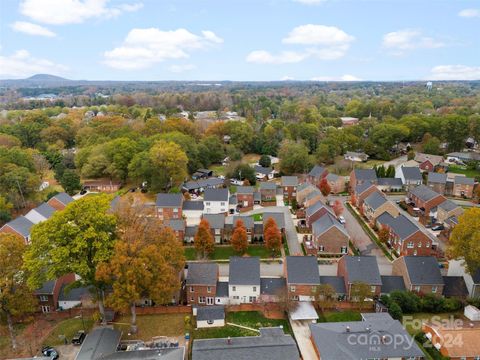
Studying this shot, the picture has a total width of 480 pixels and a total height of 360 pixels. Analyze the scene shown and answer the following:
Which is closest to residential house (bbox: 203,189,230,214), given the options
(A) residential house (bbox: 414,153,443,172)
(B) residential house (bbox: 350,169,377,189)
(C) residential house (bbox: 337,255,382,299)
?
(C) residential house (bbox: 337,255,382,299)

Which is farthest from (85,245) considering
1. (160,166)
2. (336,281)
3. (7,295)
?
(160,166)

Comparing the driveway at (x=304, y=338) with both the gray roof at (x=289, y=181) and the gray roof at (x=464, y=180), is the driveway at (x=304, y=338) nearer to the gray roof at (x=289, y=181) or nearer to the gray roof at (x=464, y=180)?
the gray roof at (x=289, y=181)

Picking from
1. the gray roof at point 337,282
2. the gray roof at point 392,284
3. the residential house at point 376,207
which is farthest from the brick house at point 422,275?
the residential house at point 376,207

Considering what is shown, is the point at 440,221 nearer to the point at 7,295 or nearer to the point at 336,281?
the point at 336,281

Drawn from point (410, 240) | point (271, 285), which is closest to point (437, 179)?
point (410, 240)

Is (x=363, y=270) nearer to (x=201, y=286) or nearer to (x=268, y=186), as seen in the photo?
(x=201, y=286)

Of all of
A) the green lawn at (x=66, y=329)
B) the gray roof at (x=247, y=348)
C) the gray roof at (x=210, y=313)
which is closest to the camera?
the gray roof at (x=247, y=348)
